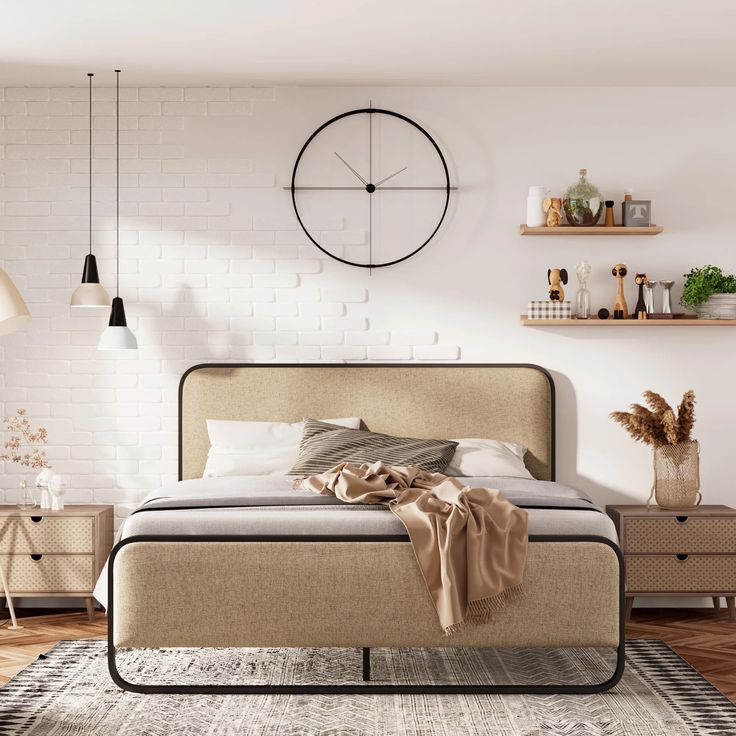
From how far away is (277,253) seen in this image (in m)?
4.96

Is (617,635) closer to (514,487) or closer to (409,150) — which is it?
(514,487)

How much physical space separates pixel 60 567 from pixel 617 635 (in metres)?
2.61

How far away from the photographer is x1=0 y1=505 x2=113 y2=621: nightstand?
448cm

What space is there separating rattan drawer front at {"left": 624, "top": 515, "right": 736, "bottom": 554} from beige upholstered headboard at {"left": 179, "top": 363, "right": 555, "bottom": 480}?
0.59m

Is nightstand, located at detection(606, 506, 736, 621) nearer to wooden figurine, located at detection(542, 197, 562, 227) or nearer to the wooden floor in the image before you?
the wooden floor

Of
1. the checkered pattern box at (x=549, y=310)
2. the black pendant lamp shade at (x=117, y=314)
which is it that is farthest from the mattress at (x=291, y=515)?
the checkered pattern box at (x=549, y=310)

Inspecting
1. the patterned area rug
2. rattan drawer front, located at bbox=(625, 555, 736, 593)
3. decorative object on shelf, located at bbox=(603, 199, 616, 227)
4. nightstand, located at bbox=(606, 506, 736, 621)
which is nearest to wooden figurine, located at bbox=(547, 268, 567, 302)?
decorative object on shelf, located at bbox=(603, 199, 616, 227)

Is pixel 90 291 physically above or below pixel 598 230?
below

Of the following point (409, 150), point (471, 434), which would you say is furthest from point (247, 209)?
point (471, 434)

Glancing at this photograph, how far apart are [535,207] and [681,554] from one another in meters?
1.84

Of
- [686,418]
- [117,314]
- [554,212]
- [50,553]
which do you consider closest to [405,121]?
[554,212]

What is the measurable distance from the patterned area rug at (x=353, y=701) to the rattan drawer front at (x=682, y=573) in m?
0.49

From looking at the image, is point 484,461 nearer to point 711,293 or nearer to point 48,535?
point 711,293

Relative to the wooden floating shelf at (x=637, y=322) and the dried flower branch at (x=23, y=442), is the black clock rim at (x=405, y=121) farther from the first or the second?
the dried flower branch at (x=23, y=442)
